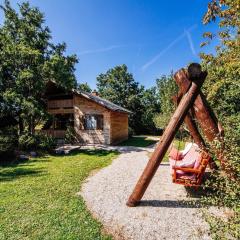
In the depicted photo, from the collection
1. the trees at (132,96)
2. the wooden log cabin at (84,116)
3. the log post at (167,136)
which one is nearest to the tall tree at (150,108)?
the trees at (132,96)

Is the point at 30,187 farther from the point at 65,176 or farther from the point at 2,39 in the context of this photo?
the point at 2,39

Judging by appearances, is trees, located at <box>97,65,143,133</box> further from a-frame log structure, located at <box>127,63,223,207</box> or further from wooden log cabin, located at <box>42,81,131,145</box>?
a-frame log structure, located at <box>127,63,223,207</box>

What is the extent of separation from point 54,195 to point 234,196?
5.12 metres

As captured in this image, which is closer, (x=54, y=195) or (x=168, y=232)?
(x=168, y=232)

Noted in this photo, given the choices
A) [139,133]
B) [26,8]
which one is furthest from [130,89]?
[26,8]

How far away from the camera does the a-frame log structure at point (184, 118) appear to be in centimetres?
504

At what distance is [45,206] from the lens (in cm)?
558

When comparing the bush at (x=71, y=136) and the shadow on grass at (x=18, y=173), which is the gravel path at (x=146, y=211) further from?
the bush at (x=71, y=136)

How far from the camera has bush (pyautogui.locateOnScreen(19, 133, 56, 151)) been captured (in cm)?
1368

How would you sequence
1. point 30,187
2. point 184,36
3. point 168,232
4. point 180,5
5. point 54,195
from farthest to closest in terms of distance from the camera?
point 184,36 → point 180,5 → point 30,187 → point 54,195 → point 168,232

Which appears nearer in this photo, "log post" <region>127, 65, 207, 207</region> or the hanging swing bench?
"log post" <region>127, 65, 207, 207</region>

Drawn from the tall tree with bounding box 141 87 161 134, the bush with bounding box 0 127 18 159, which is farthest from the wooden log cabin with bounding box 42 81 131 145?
the tall tree with bounding box 141 87 161 134

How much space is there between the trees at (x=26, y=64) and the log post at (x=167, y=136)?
11.0 meters

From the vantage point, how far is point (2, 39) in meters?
14.8
